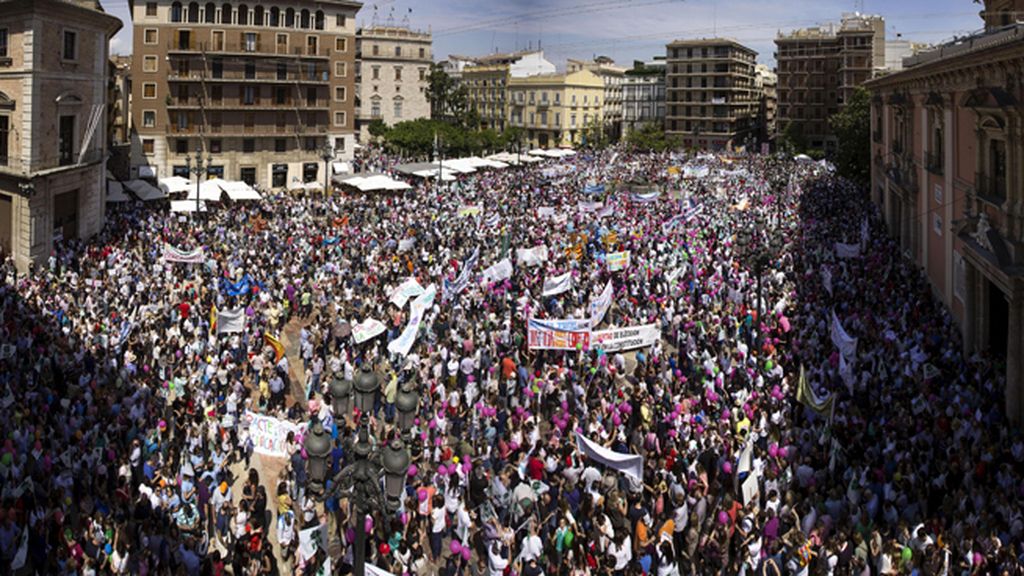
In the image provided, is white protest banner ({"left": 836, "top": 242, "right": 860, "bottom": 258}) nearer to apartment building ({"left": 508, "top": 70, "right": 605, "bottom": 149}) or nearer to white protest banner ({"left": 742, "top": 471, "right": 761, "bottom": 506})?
white protest banner ({"left": 742, "top": 471, "right": 761, "bottom": 506})

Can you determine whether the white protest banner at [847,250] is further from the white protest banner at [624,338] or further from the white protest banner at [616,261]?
the white protest banner at [624,338]

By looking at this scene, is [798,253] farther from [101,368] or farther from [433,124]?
[433,124]

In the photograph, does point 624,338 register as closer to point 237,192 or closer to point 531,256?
point 531,256

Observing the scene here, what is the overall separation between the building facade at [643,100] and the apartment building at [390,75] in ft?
129

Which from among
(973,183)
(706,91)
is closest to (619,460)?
(973,183)

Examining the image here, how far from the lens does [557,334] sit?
20438 mm

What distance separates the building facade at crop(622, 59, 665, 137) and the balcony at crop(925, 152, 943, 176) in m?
103

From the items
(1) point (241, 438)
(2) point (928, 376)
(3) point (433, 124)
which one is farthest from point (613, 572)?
(3) point (433, 124)

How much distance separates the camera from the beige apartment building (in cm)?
3131

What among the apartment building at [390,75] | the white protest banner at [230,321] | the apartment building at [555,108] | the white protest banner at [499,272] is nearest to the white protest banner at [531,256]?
the white protest banner at [499,272]

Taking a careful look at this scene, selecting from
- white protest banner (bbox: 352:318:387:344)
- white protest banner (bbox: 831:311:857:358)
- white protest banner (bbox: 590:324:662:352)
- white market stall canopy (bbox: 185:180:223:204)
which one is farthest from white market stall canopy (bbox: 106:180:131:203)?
white protest banner (bbox: 831:311:857:358)

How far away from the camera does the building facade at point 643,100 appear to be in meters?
133

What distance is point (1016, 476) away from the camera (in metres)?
14.2

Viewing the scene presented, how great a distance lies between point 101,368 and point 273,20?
4591 centimetres
